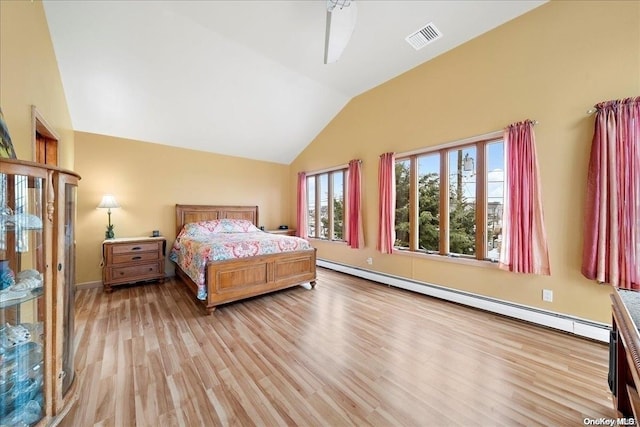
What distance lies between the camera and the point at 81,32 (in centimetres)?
250

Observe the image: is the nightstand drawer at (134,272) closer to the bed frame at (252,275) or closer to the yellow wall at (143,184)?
the bed frame at (252,275)

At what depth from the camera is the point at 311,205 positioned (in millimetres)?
5641

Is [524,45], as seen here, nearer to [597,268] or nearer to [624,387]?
[597,268]

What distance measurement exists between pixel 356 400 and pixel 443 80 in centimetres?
376

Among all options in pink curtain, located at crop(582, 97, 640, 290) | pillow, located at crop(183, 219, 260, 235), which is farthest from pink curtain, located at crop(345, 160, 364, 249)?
pink curtain, located at crop(582, 97, 640, 290)

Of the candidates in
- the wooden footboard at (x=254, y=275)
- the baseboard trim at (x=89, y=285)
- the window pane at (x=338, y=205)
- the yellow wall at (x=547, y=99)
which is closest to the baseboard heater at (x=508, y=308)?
the yellow wall at (x=547, y=99)

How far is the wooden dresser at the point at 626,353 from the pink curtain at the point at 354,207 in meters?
3.04

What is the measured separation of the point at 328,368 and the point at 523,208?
8.42 feet

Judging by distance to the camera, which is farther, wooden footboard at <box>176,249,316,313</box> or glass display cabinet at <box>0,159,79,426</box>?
wooden footboard at <box>176,249,316,313</box>

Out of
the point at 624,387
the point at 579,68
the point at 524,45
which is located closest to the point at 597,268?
the point at 624,387

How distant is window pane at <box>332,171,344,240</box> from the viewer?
4.93m

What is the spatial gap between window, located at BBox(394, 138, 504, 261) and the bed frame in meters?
1.60

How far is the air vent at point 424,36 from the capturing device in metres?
2.71

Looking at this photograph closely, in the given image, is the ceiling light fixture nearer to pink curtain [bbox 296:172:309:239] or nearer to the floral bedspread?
the floral bedspread
